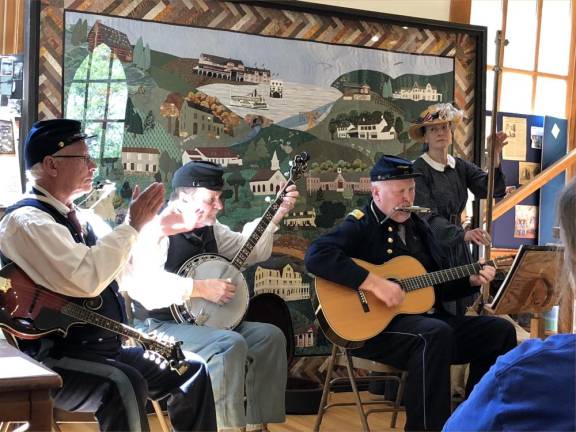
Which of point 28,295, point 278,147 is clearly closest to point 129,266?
point 28,295

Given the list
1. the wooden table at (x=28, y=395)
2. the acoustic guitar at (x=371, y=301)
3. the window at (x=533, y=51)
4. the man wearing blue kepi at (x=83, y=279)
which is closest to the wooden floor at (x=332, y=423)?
Answer: the acoustic guitar at (x=371, y=301)

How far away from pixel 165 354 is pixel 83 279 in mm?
494

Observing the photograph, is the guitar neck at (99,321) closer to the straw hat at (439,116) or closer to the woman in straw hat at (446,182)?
the woman in straw hat at (446,182)

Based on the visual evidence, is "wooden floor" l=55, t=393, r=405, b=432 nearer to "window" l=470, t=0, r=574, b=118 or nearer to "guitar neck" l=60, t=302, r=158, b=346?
"guitar neck" l=60, t=302, r=158, b=346

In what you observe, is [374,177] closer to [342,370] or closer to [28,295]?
[342,370]

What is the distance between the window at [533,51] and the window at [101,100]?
322 centimetres

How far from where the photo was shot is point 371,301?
4.08 m

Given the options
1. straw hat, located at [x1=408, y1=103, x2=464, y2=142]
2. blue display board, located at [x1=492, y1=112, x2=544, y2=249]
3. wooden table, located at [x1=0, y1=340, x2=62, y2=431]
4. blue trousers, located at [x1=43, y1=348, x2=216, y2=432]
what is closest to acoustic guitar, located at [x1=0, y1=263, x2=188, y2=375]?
blue trousers, located at [x1=43, y1=348, x2=216, y2=432]

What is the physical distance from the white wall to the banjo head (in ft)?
7.32

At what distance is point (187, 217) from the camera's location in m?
4.02

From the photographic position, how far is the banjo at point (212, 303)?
12.6 ft

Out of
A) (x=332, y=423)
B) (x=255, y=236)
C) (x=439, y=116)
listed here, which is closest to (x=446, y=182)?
(x=439, y=116)

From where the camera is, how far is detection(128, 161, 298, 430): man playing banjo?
3.66 meters

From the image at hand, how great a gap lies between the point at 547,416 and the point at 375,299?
2.69 m
